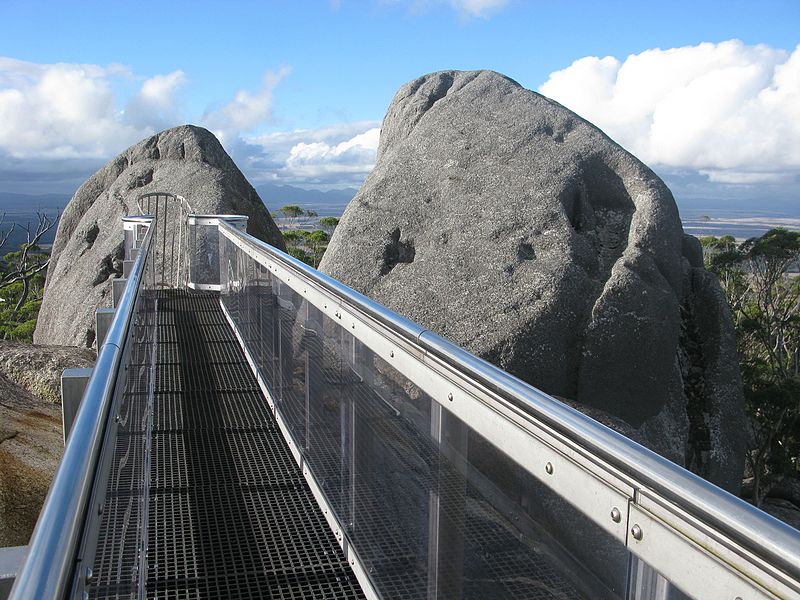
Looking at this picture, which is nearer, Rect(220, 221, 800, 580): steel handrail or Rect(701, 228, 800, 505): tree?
Rect(220, 221, 800, 580): steel handrail

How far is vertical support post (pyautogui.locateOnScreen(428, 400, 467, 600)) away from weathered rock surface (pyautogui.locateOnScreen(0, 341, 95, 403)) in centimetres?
666

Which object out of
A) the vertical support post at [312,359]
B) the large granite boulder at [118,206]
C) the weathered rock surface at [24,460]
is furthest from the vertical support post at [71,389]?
the large granite boulder at [118,206]

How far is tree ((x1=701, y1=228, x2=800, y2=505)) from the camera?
2283 cm

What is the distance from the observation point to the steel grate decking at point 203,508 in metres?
2.42

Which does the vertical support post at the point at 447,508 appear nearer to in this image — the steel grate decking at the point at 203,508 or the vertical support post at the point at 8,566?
the steel grate decking at the point at 203,508

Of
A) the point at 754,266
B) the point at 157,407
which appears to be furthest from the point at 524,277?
the point at 754,266

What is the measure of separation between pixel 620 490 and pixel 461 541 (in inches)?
36.7

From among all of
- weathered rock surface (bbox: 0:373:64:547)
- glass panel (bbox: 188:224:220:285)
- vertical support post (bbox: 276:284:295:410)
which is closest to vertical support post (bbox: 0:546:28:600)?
weathered rock surface (bbox: 0:373:64:547)

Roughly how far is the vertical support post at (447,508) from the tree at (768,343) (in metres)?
20.1

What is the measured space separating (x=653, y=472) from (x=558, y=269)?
956 centimetres

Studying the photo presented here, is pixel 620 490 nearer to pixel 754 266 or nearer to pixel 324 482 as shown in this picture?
pixel 324 482

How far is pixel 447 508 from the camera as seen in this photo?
240cm

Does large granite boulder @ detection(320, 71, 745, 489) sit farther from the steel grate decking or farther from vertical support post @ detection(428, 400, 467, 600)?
vertical support post @ detection(428, 400, 467, 600)

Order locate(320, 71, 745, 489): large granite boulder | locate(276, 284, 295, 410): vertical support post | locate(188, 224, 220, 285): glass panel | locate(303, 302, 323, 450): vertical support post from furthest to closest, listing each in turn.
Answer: locate(188, 224, 220, 285): glass panel, locate(320, 71, 745, 489): large granite boulder, locate(276, 284, 295, 410): vertical support post, locate(303, 302, 323, 450): vertical support post
